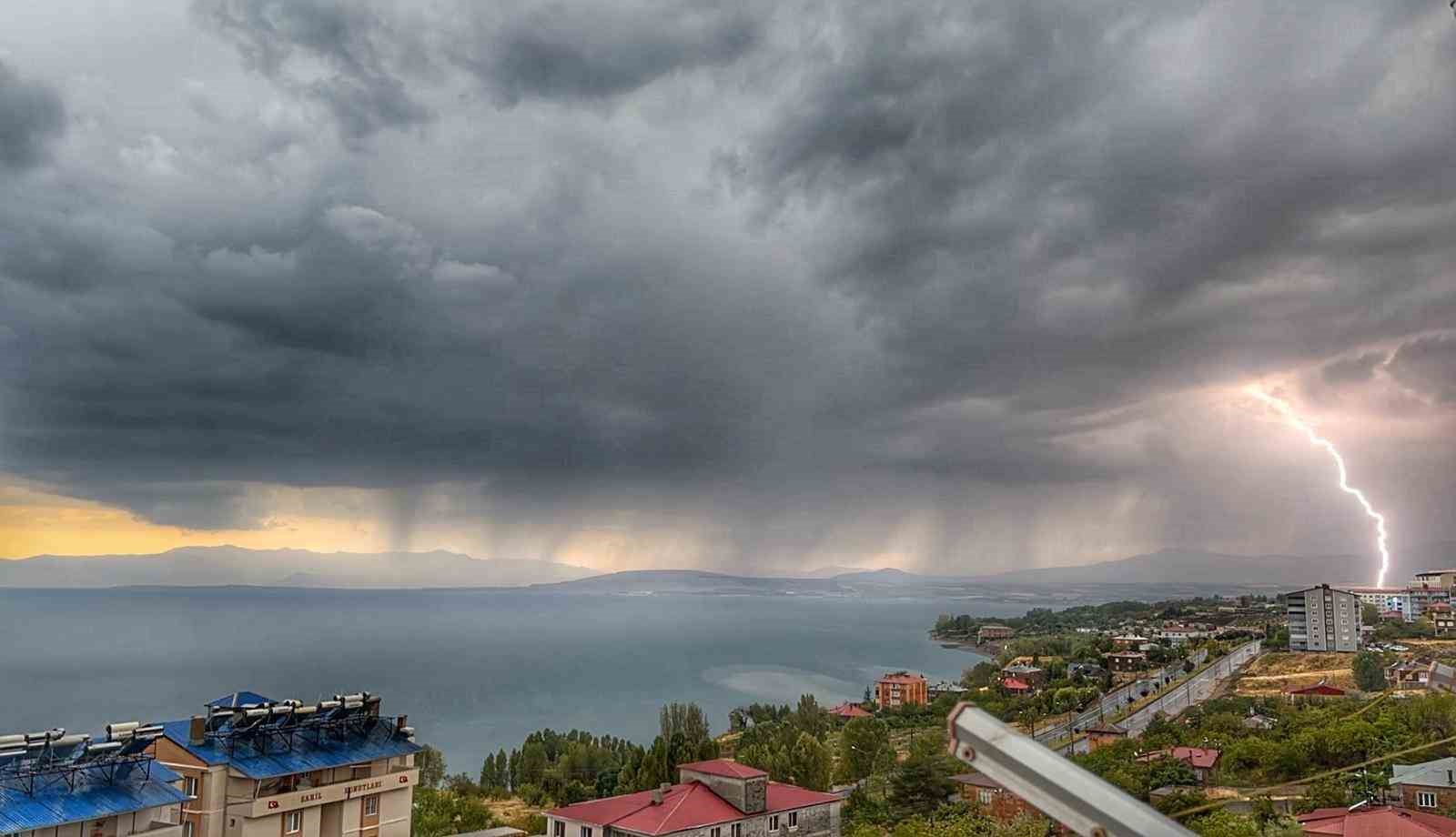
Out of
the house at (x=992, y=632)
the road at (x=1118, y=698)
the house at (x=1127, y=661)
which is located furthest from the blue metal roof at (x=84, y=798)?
the house at (x=992, y=632)

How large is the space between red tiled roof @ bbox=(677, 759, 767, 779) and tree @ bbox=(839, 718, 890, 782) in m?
10.2

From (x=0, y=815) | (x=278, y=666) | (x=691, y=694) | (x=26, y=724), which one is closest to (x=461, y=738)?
(x=691, y=694)

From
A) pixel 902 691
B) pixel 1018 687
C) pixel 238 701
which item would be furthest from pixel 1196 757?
pixel 902 691

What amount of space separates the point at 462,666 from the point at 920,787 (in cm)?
Result: 8059

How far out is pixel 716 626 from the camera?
515 feet

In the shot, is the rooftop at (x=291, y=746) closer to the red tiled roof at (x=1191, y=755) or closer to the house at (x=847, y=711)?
the red tiled roof at (x=1191, y=755)

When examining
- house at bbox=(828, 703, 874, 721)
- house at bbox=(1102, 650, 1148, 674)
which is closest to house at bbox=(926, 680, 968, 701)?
house at bbox=(828, 703, 874, 721)

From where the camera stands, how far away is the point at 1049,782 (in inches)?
62.2

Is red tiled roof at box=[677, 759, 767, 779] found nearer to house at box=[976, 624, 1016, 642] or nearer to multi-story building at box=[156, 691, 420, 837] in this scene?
multi-story building at box=[156, 691, 420, 837]

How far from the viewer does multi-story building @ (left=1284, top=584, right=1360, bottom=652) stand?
40531mm

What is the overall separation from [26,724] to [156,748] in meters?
62.3

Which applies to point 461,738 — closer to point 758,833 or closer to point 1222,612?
point 758,833

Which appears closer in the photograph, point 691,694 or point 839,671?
point 691,694

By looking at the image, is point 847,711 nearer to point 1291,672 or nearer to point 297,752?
point 1291,672
